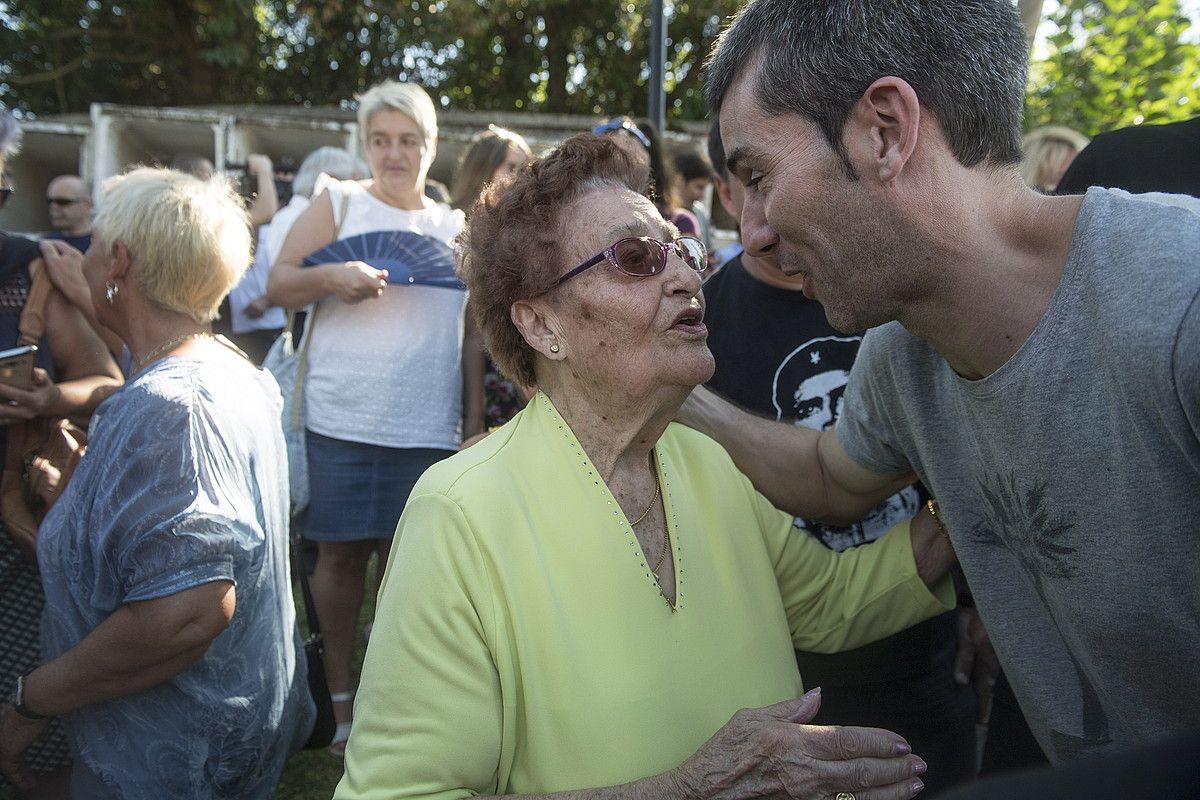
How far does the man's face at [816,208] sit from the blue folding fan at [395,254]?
238 cm

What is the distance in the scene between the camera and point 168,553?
7.46 ft

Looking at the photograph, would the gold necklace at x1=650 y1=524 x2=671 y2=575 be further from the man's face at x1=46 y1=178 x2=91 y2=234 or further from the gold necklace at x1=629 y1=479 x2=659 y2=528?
the man's face at x1=46 y1=178 x2=91 y2=234

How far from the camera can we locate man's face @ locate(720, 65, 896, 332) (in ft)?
5.50

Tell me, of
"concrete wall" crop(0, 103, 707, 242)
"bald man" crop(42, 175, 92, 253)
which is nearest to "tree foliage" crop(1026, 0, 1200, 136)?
"concrete wall" crop(0, 103, 707, 242)

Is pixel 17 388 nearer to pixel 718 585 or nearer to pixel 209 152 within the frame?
pixel 718 585

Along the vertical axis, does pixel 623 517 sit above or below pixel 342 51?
below

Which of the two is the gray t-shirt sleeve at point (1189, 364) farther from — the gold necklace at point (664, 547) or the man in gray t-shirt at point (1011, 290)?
the gold necklace at point (664, 547)

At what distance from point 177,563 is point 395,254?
6.64ft

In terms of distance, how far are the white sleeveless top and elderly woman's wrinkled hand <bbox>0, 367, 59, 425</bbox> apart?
103 centimetres

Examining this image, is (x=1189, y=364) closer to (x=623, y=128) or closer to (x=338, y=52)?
(x=623, y=128)

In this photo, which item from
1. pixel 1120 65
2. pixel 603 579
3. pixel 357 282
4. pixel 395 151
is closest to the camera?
pixel 603 579

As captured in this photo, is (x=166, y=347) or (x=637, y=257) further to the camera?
(x=166, y=347)

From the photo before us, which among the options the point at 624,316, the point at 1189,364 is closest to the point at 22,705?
the point at 624,316

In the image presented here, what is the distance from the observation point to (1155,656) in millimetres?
1622
